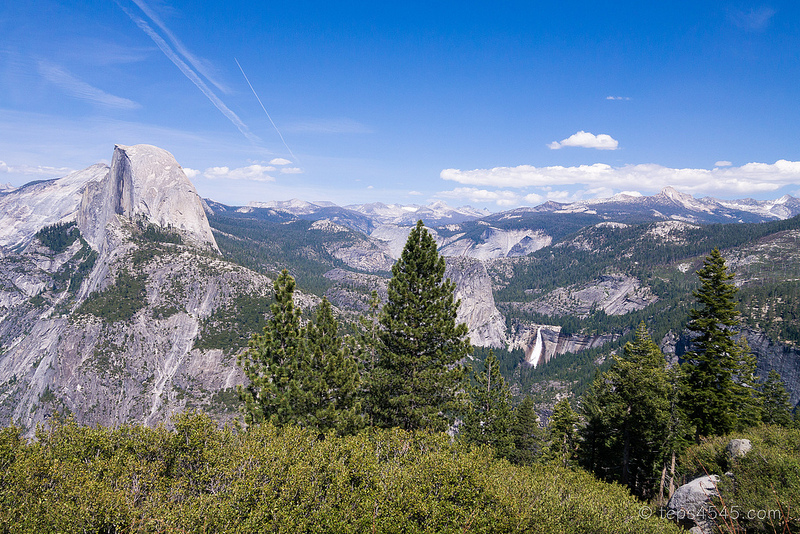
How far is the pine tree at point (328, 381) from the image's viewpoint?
2139 centimetres

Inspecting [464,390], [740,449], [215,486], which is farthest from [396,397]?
[740,449]

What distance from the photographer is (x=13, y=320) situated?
17812 cm

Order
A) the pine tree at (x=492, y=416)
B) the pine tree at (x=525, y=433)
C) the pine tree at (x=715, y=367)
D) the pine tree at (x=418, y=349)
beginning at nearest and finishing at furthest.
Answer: the pine tree at (x=418, y=349), the pine tree at (x=715, y=367), the pine tree at (x=492, y=416), the pine tree at (x=525, y=433)

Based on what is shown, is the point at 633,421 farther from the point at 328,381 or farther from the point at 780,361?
the point at 780,361

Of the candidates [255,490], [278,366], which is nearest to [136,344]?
[278,366]

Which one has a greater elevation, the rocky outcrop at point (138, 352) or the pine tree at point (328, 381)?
the pine tree at point (328, 381)

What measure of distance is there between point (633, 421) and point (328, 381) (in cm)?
2674

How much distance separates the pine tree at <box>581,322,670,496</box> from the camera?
90.7ft

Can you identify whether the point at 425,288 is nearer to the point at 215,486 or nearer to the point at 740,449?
the point at 215,486

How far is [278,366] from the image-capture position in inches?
886

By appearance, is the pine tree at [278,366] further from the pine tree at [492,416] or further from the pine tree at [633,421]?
the pine tree at [633,421]

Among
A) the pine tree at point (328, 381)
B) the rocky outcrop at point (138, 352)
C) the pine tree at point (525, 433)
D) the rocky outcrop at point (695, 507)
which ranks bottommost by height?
the rocky outcrop at point (138, 352)

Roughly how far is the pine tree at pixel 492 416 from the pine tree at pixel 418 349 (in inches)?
454

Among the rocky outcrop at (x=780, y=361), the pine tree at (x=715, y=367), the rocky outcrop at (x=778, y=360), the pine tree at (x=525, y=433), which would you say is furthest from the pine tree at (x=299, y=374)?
the rocky outcrop at (x=780, y=361)
